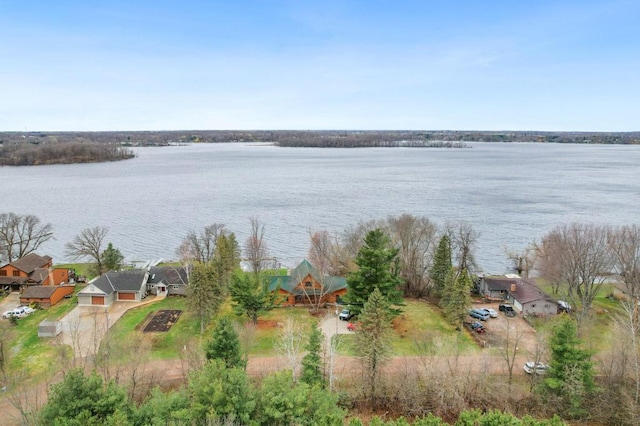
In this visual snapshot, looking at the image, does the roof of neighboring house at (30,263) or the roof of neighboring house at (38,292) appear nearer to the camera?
the roof of neighboring house at (38,292)

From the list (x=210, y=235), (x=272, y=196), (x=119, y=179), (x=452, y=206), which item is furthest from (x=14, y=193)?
(x=452, y=206)

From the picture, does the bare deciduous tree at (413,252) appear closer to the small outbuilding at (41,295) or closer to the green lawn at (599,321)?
the green lawn at (599,321)

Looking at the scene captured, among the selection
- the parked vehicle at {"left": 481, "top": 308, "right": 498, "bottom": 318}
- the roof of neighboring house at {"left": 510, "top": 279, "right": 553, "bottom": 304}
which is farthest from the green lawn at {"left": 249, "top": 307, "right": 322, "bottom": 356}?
the roof of neighboring house at {"left": 510, "top": 279, "right": 553, "bottom": 304}

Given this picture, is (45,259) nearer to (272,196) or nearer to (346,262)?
(346,262)

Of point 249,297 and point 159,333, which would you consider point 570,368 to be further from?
point 159,333

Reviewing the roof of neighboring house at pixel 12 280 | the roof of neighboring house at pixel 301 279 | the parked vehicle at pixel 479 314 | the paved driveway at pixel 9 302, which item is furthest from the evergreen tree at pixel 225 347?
the roof of neighboring house at pixel 12 280

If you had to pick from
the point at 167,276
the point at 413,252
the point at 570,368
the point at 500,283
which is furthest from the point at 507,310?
the point at 167,276

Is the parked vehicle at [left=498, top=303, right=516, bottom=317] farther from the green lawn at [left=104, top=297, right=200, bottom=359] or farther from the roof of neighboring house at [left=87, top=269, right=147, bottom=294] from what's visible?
the roof of neighboring house at [left=87, top=269, right=147, bottom=294]
